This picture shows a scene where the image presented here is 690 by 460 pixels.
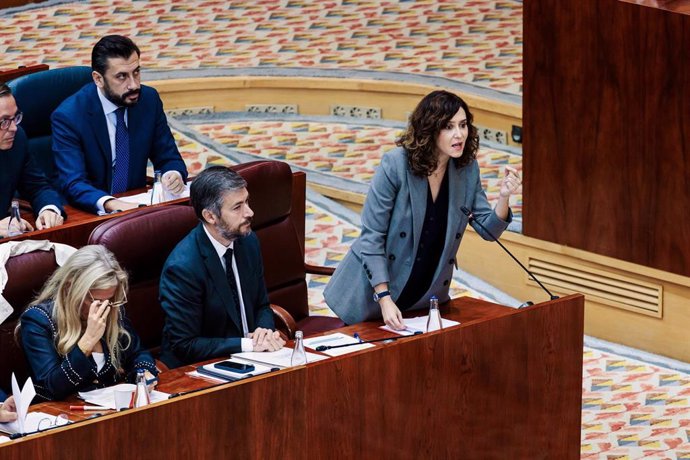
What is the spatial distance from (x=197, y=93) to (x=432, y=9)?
1.90 metres

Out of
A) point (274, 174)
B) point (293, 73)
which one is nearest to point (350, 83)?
point (293, 73)

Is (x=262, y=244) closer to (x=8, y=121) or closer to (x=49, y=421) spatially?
(x=8, y=121)

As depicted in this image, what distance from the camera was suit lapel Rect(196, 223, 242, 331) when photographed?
3730mm

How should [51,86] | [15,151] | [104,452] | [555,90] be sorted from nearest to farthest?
[104,452] < [15,151] < [51,86] < [555,90]

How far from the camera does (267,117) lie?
7676 mm

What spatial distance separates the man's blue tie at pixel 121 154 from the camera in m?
4.71

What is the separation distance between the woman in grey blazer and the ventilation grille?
1574 mm

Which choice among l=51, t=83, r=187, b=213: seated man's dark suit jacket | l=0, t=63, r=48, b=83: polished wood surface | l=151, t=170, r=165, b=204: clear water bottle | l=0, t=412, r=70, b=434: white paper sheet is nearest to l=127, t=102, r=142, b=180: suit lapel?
l=51, t=83, r=187, b=213: seated man's dark suit jacket

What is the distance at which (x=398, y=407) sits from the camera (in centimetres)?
339

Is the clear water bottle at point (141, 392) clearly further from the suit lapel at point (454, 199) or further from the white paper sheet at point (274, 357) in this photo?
the suit lapel at point (454, 199)

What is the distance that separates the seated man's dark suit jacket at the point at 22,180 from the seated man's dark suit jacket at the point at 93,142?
15cm

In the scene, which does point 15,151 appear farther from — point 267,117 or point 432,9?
point 432,9

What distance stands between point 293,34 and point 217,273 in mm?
4958

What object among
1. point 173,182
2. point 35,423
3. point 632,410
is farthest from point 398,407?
point 632,410
